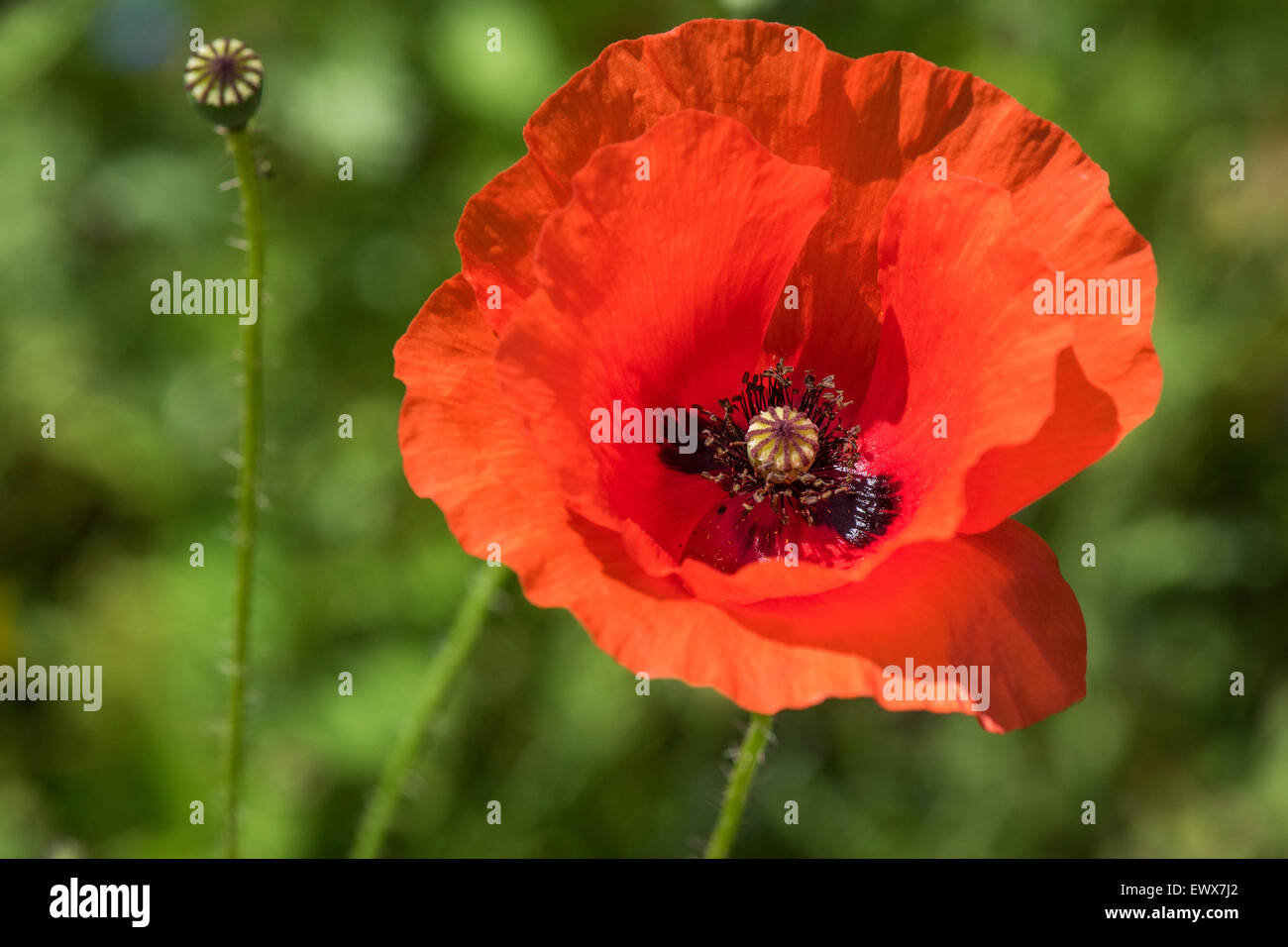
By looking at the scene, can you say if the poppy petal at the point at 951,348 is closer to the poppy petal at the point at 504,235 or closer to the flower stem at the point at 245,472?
the poppy petal at the point at 504,235

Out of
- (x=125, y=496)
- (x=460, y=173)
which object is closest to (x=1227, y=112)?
(x=460, y=173)

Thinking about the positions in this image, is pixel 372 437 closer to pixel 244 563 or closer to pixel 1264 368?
pixel 244 563

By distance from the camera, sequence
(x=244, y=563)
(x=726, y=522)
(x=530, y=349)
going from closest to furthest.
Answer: (x=530, y=349) → (x=244, y=563) → (x=726, y=522)
